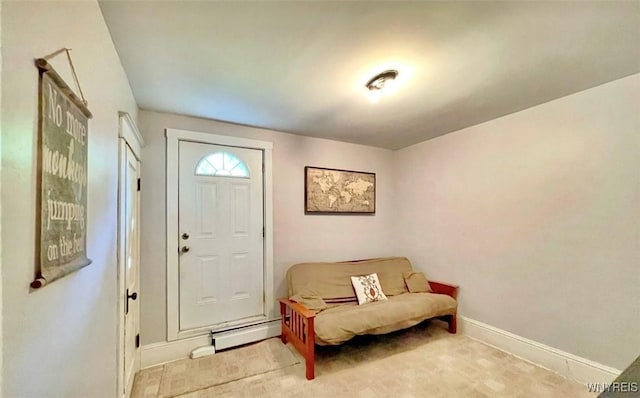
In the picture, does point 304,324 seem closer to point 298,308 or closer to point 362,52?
point 298,308

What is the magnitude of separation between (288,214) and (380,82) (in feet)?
5.93

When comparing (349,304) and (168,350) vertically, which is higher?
(349,304)

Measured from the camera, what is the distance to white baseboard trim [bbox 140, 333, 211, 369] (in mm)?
2326

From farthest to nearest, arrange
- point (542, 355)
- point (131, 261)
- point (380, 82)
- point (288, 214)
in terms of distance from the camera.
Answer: point (288, 214)
point (542, 355)
point (131, 261)
point (380, 82)

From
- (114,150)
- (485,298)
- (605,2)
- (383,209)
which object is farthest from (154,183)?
(485,298)

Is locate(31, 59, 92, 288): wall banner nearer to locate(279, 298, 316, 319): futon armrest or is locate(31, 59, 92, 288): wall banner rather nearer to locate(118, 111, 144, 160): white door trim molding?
locate(118, 111, 144, 160): white door trim molding

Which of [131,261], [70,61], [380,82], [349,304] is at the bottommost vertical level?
[349,304]

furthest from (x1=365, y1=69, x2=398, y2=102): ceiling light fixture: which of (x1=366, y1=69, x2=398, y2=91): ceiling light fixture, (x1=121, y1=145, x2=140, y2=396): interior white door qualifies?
(x1=121, y1=145, x2=140, y2=396): interior white door

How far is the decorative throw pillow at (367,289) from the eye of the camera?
2893 mm

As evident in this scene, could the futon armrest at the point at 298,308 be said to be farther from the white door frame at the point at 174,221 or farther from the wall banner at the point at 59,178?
the wall banner at the point at 59,178

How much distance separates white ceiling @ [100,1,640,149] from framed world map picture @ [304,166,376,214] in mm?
1024

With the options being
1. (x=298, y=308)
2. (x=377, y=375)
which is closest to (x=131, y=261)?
(x=298, y=308)

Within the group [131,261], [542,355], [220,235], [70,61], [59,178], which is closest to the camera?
[59,178]

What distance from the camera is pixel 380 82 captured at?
74.6 inches
